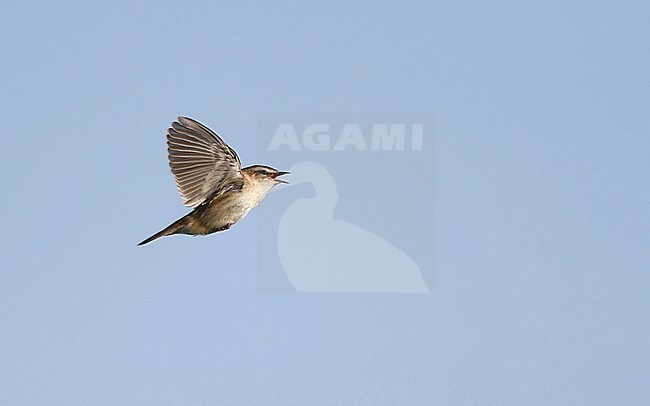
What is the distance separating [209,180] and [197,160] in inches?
6.7

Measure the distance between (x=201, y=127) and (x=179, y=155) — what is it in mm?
259

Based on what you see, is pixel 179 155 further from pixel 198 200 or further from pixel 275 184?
pixel 275 184

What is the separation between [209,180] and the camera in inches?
202

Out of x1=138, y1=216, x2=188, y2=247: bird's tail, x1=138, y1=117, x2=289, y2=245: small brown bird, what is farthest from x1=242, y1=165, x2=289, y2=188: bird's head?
x1=138, y1=216, x2=188, y2=247: bird's tail

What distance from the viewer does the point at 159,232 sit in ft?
16.2

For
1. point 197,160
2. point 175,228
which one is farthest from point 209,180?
point 175,228

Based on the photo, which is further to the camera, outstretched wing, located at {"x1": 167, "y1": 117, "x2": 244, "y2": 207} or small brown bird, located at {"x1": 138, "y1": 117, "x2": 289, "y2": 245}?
outstretched wing, located at {"x1": 167, "y1": 117, "x2": 244, "y2": 207}

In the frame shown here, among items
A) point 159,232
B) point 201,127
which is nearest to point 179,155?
point 201,127

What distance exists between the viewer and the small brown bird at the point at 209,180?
4.91 m

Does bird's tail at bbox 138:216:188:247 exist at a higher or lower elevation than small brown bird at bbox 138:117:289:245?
lower

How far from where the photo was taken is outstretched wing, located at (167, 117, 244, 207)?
5.14 meters

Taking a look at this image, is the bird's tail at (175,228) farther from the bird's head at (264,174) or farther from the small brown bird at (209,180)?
the bird's head at (264,174)

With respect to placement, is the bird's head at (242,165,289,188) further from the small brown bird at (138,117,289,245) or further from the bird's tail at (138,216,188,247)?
the bird's tail at (138,216,188,247)

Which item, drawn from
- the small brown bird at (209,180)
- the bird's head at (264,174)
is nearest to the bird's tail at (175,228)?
the small brown bird at (209,180)
